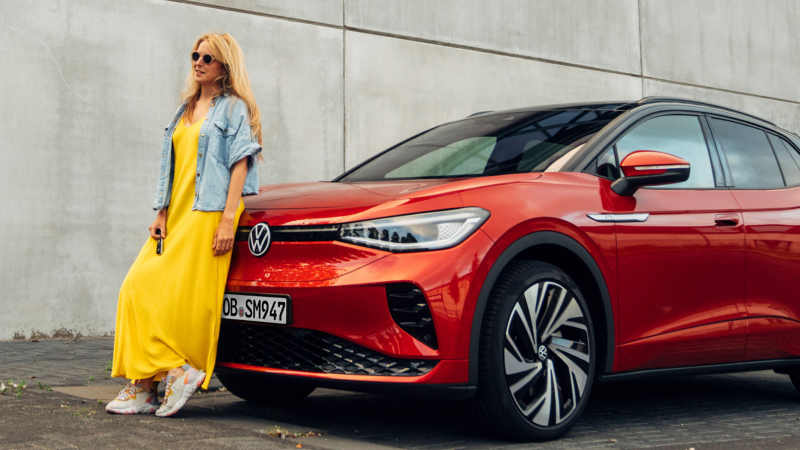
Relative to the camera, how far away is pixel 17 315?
7.36 metres

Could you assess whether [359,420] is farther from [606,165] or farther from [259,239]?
[606,165]

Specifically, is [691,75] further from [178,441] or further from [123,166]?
[178,441]

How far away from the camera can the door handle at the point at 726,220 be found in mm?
4500

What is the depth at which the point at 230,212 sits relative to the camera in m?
4.07

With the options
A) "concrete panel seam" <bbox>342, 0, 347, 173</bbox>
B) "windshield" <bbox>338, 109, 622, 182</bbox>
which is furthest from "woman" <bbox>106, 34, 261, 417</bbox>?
"concrete panel seam" <bbox>342, 0, 347, 173</bbox>

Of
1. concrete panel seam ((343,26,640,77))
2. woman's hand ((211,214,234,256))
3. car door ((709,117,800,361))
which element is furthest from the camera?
concrete panel seam ((343,26,640,77))

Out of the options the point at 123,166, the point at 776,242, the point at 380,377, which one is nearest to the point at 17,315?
the point at 123,166

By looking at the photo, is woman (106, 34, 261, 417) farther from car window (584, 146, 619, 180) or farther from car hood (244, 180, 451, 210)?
car window (584, 146, 619, 180)

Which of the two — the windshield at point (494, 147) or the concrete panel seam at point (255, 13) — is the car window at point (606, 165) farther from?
the concrete panel seam at point (255, 13)

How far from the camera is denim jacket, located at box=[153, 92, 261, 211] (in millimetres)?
4133

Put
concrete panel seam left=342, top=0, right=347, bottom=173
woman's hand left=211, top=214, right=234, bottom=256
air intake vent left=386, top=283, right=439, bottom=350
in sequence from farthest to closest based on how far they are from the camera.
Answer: concrete panel seam left=342, top=0, right=347, bottom=173 → woman's hand left=211, top=214, right=234, bottom=256 → air intake vent left=386, top=283, right=439, bottom=350

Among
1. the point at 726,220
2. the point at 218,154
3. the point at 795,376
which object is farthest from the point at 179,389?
the point at 795,376

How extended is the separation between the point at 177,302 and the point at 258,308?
0.47 metres

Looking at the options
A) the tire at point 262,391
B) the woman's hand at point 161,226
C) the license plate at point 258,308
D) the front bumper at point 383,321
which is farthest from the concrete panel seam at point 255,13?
the front bumper at point 383,321
